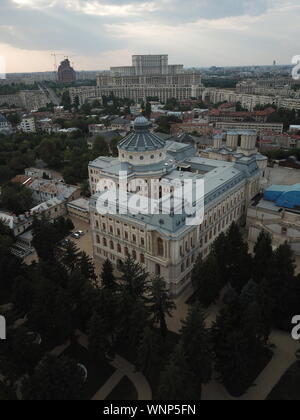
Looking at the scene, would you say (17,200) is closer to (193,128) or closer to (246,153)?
(246,153)

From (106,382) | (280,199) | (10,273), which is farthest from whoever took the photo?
(280,199)

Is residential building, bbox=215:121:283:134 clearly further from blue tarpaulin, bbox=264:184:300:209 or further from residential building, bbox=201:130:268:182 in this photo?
blue tarpaulin, bbox=264:184:300:209

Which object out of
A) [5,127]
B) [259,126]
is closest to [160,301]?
[259,126]

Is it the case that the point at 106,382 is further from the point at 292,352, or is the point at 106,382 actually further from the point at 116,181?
the point at 116,181

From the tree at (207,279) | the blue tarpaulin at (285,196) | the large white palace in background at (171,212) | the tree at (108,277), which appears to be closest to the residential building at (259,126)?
the large white palace in background at (171,212)

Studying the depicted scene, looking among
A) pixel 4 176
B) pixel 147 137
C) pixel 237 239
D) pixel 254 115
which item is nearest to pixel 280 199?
pixel 237 239

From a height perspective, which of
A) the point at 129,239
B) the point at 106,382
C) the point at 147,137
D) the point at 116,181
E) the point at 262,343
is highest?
the point at 147,137

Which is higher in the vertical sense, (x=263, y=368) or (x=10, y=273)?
(x=10, y=273)

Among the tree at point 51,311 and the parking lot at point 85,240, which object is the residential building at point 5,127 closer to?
the parking lot at point 85,240
